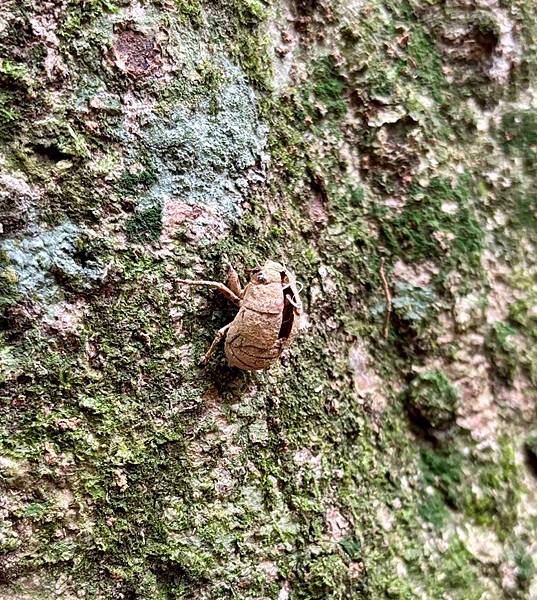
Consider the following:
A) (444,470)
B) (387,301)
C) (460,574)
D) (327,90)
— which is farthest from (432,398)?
(327,90)

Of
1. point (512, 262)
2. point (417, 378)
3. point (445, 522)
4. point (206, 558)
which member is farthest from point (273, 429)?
point (512, 262)

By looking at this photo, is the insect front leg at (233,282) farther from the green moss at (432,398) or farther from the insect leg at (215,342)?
the green moss at (432,398)

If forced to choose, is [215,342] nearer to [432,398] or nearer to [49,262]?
[49,262]

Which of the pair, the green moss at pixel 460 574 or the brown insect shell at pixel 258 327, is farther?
the green moss at pixel 460 574

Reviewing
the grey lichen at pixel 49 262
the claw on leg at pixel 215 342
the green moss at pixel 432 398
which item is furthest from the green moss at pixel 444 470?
the grey lichen at pixel 49 262

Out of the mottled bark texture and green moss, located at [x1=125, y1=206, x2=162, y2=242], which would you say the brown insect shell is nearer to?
the mottled bark texture

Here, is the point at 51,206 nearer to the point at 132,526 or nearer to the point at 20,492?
the point at 20,492

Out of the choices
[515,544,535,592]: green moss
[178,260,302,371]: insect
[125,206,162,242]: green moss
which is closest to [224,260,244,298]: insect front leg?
[178,260,302,371]: insect
